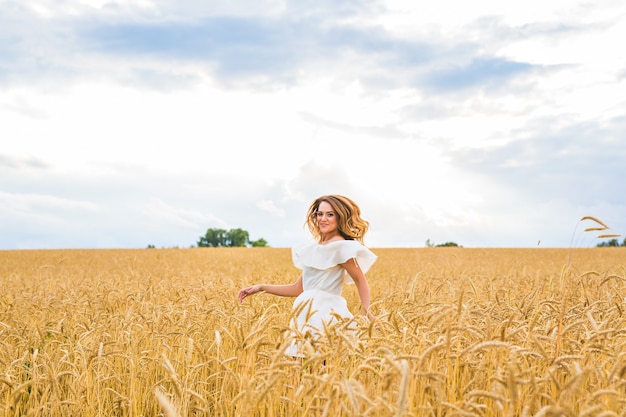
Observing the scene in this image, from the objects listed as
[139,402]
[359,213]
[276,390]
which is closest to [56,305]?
[139,402]

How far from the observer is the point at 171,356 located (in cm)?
474

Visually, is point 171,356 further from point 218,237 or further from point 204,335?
point 218,237

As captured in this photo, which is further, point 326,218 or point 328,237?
point 328,237

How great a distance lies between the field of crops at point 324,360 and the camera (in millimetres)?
2320

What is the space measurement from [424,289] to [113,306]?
4.16m

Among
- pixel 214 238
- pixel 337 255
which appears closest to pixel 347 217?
pixel 337 255

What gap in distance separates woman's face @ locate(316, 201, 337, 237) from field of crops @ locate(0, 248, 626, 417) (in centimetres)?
87

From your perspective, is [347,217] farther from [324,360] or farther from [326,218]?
[324,360]

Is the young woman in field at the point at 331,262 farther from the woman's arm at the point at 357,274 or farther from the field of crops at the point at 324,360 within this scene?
the field of crops at the point at 324,360

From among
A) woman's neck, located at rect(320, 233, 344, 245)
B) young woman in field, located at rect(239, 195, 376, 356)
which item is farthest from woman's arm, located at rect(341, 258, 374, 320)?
woman's neck, located at rect(320, 233, 344, 245)

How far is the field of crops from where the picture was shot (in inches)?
91.4

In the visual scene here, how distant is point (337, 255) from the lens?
4.66 metres

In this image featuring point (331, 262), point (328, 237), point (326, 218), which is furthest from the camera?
point (328, 237)

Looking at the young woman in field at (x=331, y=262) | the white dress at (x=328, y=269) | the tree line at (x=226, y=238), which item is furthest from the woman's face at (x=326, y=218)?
the tree line at (x=226, y=238)
